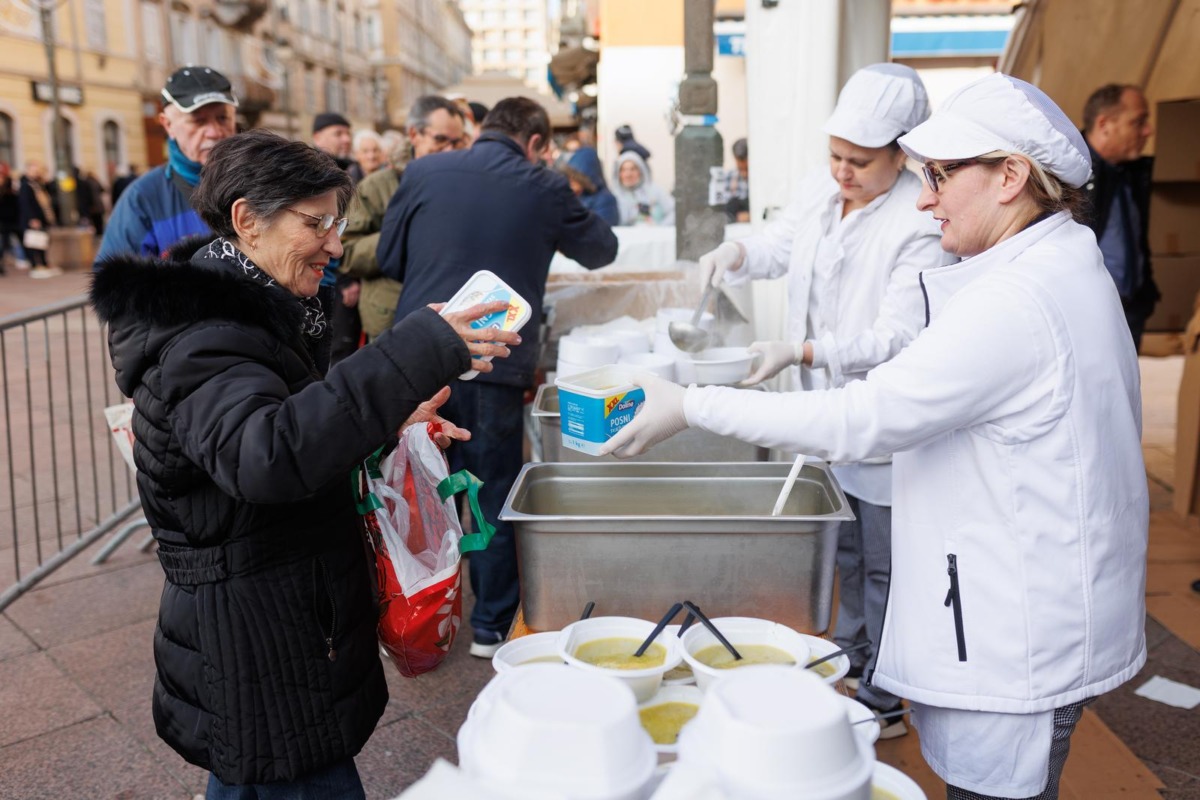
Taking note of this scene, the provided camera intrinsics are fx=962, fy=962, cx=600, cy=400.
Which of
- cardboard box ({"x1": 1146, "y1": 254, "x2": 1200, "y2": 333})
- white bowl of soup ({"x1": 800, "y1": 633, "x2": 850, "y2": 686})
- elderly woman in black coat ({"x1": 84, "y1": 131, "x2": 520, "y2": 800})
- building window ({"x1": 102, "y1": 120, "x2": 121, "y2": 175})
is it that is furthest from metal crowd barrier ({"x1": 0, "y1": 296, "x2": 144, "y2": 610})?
building window ({"x1": 102, "y1": 120, "x2": 121, "y2": 175})

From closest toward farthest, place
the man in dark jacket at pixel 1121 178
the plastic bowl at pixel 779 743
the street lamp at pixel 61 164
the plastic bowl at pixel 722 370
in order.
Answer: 1. the plastic bowl at pixel 779 743
2. the plastic bowl at pixel 722 370
3. the man in dark jacket at pixel 1121 178
4. the street lamp at pixel 61 164

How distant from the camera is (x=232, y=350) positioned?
5.34 ft

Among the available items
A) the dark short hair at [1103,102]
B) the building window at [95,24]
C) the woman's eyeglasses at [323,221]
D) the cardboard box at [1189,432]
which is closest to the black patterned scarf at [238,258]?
the woman's eyeglasses at [323,221]

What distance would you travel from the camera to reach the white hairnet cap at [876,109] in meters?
2.64

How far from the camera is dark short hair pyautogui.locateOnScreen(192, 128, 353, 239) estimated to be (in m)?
1.77

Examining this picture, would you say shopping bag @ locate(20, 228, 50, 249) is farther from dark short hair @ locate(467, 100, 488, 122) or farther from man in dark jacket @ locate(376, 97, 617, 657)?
man in dark jacket @ locate(376, 97, 617, 657)

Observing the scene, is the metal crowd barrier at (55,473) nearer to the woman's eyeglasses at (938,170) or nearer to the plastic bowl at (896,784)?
the woman's eyeglasses at (938,170)

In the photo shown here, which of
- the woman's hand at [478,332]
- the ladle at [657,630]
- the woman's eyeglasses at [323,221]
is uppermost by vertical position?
the woman's eyeglasses at [323,221]

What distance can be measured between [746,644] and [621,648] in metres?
0.23

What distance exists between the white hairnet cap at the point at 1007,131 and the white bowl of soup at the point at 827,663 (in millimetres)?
878

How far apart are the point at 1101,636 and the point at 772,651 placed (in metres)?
0.57

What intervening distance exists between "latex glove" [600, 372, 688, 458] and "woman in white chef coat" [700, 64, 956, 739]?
30.2 inches

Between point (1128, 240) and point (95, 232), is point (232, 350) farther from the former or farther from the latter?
point (95, 232)

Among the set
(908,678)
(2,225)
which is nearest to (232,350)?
(908,678)
